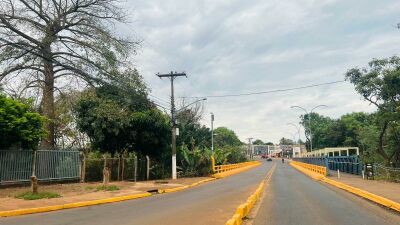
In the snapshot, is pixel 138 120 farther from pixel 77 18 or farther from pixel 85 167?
pixel 77 18

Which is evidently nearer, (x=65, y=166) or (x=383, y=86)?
(x=65, y=166)

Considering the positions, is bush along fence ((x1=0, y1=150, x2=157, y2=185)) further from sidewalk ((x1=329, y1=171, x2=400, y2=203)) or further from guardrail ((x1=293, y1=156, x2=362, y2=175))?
guardrail ((x1=293, y1=156, x2=362, y2=175))

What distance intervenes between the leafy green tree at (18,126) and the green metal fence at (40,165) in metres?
0.49

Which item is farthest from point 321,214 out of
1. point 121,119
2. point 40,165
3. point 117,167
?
point 117,167

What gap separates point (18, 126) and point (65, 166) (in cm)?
580

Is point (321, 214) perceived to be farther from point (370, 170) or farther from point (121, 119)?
point (370, 170)

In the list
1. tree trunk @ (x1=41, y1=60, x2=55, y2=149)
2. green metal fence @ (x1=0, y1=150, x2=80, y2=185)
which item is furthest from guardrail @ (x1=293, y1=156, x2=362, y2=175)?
tree trunk @ (x1=41, y1=60, x2=55, y2=149)

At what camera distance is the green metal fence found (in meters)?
22.7

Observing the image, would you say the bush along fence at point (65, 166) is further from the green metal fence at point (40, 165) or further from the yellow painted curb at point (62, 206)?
the yellow painted curb at point (62, 206)

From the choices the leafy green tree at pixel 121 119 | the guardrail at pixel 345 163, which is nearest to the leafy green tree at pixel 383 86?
the guardrail at pixel 345 163

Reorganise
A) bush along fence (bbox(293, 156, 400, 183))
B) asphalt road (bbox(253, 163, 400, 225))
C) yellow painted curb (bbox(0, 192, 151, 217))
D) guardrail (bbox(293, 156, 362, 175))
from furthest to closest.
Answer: guardrail (bbox(293, 156, 362, 175)) → bush along fence (bbox(293, 156, 400, 183)) → yellow painted curb (bbox(0, 192, 151, 217)) → asphalt road (bbox(253, 163, 400, 225))

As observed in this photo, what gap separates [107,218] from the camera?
13.5 meters

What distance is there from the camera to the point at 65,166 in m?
27.8

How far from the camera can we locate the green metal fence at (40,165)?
2270cm
